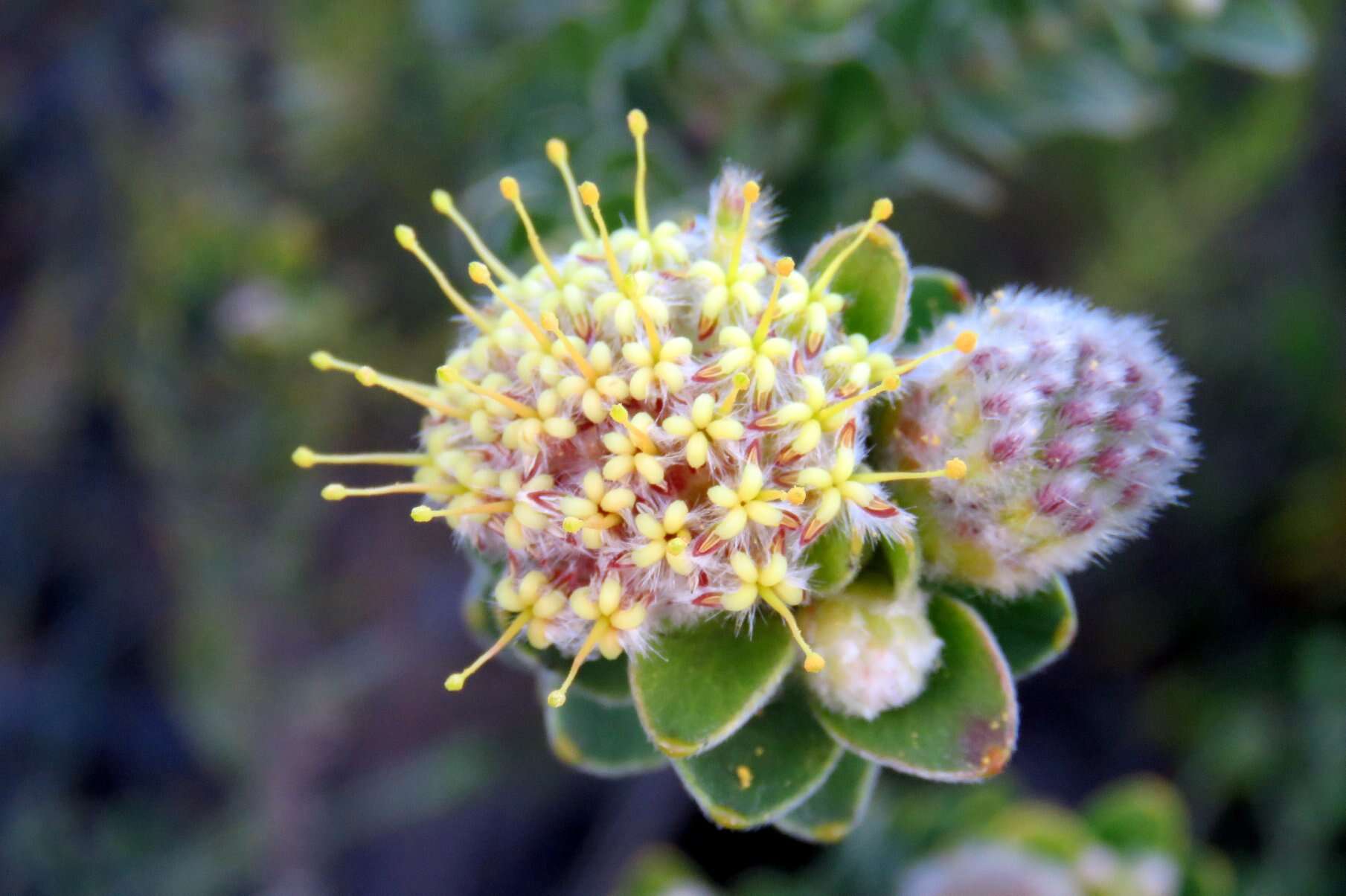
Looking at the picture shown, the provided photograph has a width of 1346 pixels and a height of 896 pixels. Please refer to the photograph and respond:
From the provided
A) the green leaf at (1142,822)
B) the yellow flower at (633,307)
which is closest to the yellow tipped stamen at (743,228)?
the yellow flower at (633,307)

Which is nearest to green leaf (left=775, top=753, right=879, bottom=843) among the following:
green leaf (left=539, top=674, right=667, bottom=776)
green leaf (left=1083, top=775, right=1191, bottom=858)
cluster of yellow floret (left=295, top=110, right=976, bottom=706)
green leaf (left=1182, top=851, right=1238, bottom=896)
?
green leaf (left=539, top=674, right=667, bottom=776)

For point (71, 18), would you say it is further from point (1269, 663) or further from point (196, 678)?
point (1269, 663)

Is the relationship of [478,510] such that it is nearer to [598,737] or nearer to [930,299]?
[598,737]

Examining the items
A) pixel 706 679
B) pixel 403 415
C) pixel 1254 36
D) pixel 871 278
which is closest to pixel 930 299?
pixel 871 278

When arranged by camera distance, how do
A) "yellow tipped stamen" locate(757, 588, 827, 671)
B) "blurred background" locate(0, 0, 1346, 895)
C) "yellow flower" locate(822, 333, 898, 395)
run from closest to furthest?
"yellow tipped stamen" locate(757, 588, 827, 671) → "yellow flower" locate(822, 333, 898, 395) → "blurred background" locate(0, 0, 1346, 895)

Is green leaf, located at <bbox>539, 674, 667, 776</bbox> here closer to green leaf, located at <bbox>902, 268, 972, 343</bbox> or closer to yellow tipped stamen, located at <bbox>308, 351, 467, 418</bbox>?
yellow tipped stamen, located at <bbox>308, 351, 467, 418</bbox>

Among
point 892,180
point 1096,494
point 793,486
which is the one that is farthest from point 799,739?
point 892,180
